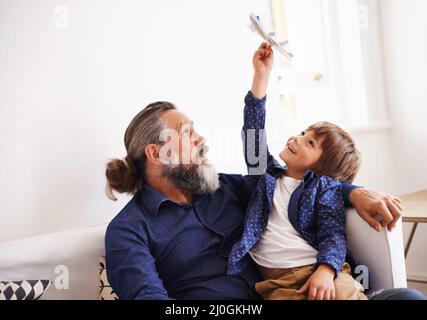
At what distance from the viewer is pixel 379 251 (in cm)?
122

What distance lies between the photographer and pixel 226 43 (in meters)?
1.86

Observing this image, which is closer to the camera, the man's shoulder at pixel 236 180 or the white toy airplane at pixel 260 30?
the white toy airplane at pixel 260 30

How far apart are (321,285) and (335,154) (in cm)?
42

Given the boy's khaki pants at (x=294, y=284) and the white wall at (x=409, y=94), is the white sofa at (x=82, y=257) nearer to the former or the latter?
the boy's khaki pants at (x=294, y=284)

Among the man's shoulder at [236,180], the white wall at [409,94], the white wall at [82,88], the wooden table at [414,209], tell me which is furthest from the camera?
the white wall at [409,94]

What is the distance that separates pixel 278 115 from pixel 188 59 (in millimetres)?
520

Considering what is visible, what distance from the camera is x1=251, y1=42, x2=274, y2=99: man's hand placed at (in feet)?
4.65

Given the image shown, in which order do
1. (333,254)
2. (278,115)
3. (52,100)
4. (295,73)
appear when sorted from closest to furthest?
(333,254) < (52,100) < (278,115) < (295,73)

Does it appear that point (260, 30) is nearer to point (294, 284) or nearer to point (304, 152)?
point (304, 152)

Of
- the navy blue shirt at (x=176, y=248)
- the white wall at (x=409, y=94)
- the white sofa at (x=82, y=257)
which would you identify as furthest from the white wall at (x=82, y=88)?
the white wall at (x=409, y=94)

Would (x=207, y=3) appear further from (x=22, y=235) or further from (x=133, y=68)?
(x=22, y=235)

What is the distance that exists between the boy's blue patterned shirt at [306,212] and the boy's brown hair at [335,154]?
5 centimetres

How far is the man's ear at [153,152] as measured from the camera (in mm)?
1380

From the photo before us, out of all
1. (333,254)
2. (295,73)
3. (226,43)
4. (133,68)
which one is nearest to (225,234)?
(333,254)
